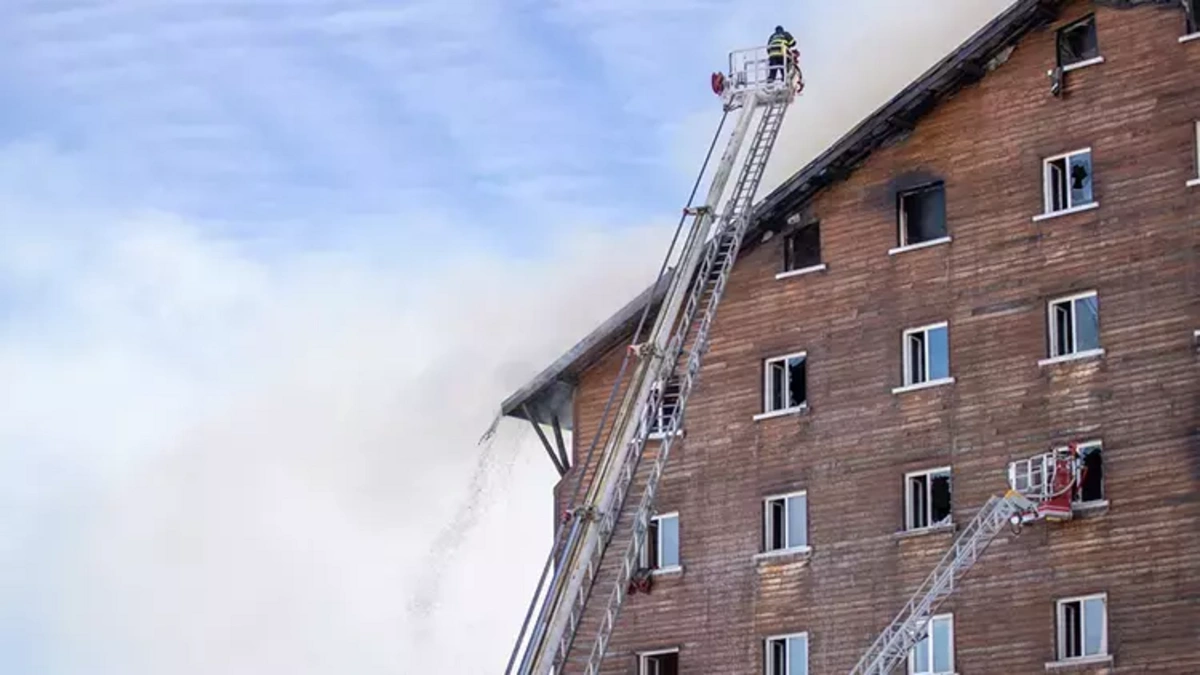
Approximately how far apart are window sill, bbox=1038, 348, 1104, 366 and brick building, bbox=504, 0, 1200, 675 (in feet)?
0.14

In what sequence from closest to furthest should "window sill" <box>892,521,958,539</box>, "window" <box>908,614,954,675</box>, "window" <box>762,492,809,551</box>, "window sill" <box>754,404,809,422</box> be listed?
1. "window" <box>908,614,954,675</box>
2. "window sill" <box>892,521,958,539</box>
3. "window" <box>762,492,809,551</box>
4. "window sill" <box>754,404,809,422</box>

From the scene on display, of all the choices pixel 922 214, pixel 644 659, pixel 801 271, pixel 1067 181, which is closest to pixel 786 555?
pixel 644 659

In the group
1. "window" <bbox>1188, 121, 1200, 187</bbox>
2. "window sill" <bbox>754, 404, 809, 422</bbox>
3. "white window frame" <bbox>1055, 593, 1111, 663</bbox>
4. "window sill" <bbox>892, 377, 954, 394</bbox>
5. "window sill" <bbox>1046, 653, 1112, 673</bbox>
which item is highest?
"window" <bbox>1188, 121, 1200, 187</bbox>

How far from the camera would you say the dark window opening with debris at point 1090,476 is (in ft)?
158

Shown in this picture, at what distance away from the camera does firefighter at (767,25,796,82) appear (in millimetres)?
54438

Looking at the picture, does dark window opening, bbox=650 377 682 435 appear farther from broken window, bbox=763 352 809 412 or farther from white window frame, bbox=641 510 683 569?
broken window, bbox=763 352 809 412

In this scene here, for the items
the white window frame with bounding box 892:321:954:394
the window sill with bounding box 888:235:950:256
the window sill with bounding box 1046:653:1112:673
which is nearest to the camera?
the window sill with bounding box 1046:653:1112:673

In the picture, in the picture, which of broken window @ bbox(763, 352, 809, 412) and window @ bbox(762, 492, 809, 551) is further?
broken window @ bbox(763, 352, 809, 412)

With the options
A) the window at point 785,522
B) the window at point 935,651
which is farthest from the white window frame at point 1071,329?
the window at point 785,522

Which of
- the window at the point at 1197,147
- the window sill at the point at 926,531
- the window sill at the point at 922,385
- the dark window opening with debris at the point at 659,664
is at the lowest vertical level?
the dark window opening with debris at the point at 659,664

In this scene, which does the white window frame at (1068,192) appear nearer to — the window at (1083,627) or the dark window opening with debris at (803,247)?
the dark window opening with debris at (803,247)

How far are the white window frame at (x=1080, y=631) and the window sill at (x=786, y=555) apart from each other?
6.24m

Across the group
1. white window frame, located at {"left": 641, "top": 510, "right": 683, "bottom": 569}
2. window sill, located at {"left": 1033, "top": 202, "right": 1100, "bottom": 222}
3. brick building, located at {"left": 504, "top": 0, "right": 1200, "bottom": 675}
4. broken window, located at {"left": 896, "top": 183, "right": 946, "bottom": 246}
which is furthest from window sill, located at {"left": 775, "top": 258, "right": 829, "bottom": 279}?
white window frame, located at {"left": 641, "top": 510, "right": 683, "bottom": 569}

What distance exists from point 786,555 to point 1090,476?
7.20 m
